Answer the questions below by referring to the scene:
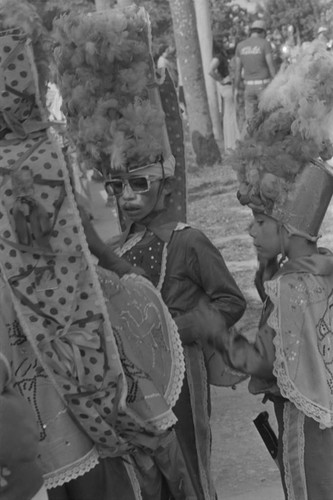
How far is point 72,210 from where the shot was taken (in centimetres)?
220

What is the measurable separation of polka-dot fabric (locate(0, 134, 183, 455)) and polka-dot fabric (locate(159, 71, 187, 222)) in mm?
1179

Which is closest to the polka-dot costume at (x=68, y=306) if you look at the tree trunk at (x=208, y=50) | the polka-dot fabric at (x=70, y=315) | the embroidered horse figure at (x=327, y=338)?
the polka-dot fabric at (x=70, y=315)

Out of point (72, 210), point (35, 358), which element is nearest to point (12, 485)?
point (35, 358)

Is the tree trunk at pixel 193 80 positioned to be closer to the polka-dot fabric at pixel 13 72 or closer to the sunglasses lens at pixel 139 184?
the sunglasses lens at pixel 139 184

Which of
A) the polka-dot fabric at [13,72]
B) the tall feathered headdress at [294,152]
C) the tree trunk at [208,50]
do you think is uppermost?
the polka-dot fabric at [13,72]

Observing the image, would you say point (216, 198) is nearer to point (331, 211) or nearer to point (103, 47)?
point (331, 211)

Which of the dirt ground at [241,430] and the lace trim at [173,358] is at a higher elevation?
the lace trim at [173,358]

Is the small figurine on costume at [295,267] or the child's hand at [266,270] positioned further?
the child's hand at [266,270]

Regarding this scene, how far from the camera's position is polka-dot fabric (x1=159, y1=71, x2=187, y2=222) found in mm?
3553

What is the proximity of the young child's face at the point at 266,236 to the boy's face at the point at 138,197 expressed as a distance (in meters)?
0.43

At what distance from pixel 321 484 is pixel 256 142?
3.84 ft

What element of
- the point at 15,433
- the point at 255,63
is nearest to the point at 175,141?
the point at 15,433

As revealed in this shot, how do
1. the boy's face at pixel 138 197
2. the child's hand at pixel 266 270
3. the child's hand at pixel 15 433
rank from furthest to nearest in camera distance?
the boy's face at pixel 138 197 < the child's hand at pixel 266 270 < the child's hand at pixel 15 433

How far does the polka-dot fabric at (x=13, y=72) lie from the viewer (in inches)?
86.4
